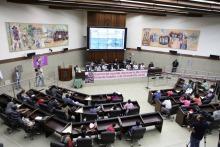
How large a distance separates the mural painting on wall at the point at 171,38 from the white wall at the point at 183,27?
0.33 meters

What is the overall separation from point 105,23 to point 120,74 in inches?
263

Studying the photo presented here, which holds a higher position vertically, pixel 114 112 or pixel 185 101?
pixel 185 101

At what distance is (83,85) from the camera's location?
12602 mm

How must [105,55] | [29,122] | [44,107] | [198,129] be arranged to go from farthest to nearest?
[105,55] < [44,107] < [29,122] < [198,129]

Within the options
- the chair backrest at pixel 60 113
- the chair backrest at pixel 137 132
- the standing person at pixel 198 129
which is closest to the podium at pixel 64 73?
the chair backrest at pixel 60 113

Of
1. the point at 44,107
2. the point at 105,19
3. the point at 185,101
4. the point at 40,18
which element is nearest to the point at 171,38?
the point at 105,19

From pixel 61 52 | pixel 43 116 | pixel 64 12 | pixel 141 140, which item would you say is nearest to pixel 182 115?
pixel 141 140

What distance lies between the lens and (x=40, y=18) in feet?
40.7

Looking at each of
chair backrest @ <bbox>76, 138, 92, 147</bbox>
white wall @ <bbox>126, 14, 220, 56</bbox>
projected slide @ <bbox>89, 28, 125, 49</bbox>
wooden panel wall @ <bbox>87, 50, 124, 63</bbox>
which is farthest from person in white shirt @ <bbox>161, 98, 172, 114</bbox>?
wooden panel wall @ <bbox>87, 50, 124, 63</bbox>

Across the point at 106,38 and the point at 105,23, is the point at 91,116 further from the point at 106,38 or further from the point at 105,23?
the point at 105,23

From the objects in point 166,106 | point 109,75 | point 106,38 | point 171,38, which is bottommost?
point 166,106

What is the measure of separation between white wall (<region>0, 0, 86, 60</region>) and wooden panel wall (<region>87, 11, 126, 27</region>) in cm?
106

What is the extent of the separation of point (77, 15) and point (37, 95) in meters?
10.4

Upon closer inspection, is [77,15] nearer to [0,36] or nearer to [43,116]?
[0,36]
